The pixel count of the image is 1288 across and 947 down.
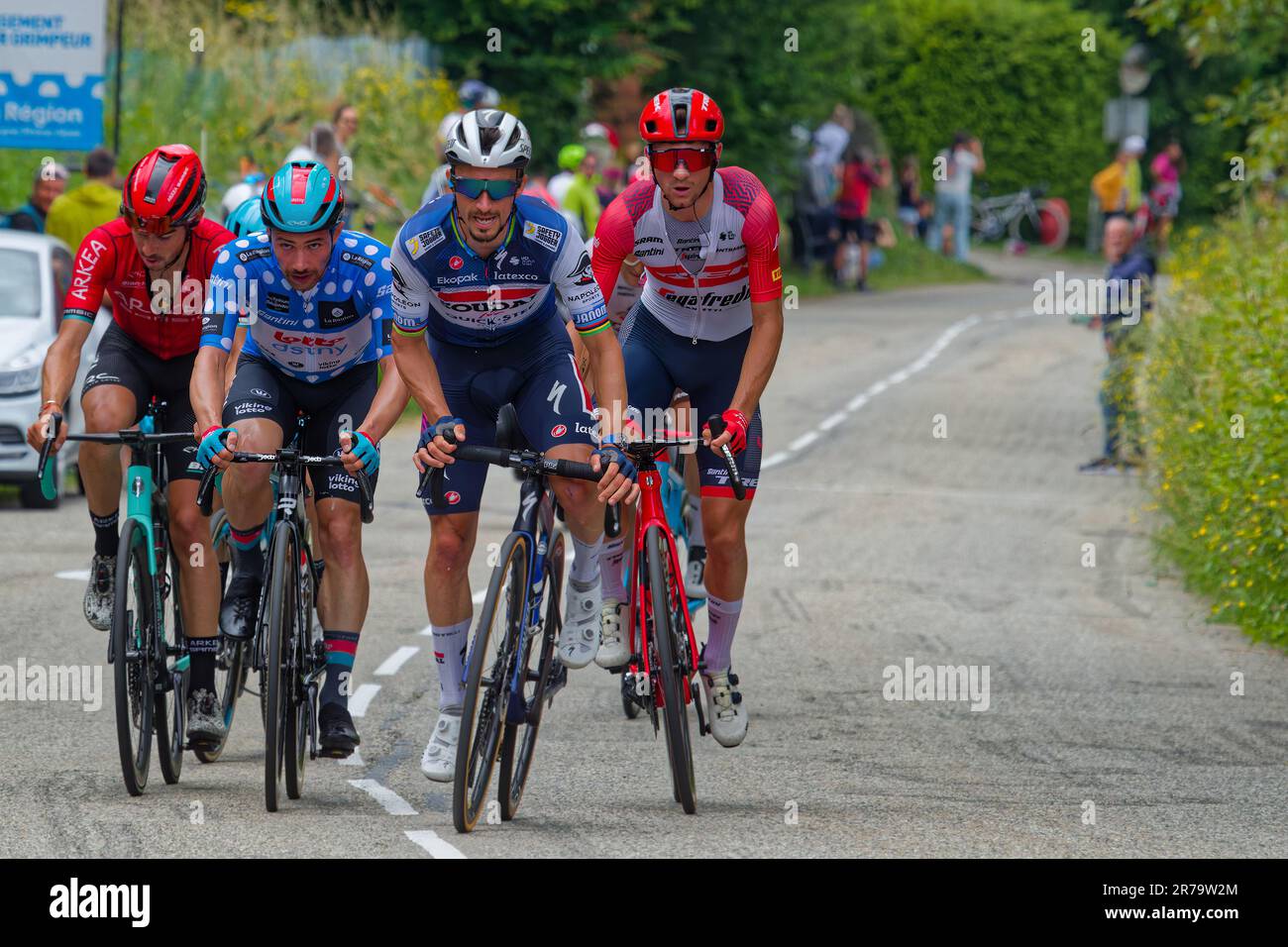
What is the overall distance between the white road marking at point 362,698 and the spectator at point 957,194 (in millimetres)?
30647

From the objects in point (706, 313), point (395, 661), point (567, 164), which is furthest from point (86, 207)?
point (706, 313)

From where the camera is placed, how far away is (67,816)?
709 centimetres

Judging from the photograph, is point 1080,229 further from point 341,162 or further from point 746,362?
point 746,362

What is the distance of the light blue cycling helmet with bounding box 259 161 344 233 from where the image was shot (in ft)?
23.9

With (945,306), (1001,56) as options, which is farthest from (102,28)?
(1001,56)

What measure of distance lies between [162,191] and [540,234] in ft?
4.69

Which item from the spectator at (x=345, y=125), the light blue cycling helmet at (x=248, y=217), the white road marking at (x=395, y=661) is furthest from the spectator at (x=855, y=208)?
the light blue cycling helmet at (x=248, y=217)

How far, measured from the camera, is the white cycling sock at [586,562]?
7691 millimetres

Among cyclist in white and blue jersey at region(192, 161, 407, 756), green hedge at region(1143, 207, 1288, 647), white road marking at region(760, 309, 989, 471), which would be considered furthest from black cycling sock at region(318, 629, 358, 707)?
white road marking at region(760, 309, 989, 471)

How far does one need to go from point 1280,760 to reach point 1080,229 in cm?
4093

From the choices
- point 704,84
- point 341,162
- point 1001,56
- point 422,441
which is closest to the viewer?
point 422,441

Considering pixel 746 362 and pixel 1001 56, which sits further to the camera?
pixel 1001 56

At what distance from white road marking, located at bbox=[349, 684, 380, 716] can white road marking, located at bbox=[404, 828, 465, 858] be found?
2324 mm

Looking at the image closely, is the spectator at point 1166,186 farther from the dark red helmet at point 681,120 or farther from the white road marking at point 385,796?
the white road marking at point 385,796
